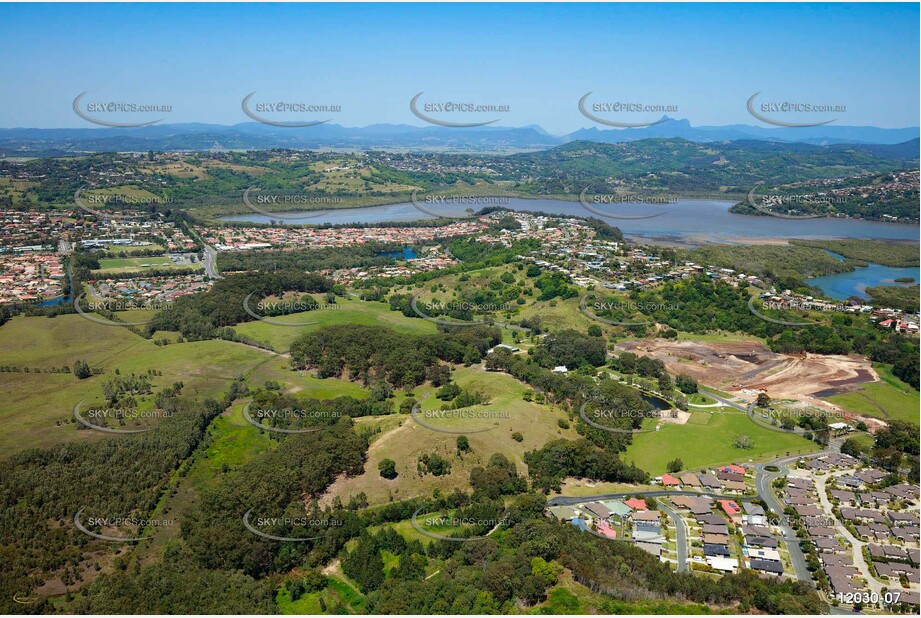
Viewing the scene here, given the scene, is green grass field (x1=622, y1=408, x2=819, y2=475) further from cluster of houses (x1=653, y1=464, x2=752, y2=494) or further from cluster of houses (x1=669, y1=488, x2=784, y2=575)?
cluster of houses (x1=669, y1=488, x2=784, y2=575)

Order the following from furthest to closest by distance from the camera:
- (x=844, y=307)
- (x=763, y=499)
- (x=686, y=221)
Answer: (x=686, y=221) → (x=844, y=307) → (x=763, y=499)

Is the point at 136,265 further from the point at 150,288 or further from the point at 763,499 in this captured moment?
the point at 763,499

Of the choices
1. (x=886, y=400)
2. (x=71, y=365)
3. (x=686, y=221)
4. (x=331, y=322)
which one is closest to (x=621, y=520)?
(x=886, y=400)

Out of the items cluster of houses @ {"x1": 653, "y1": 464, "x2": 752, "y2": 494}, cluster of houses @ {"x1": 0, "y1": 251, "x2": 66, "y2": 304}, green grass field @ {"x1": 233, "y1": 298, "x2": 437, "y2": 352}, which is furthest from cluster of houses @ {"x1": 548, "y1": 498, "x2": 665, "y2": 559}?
cluster of houses @ {"x1": 0, "y1": 251, "x2": 66, "y2": 304}

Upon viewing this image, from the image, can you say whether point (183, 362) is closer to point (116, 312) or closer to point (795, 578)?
point (116, 312)

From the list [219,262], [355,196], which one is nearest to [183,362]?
[219,262]
